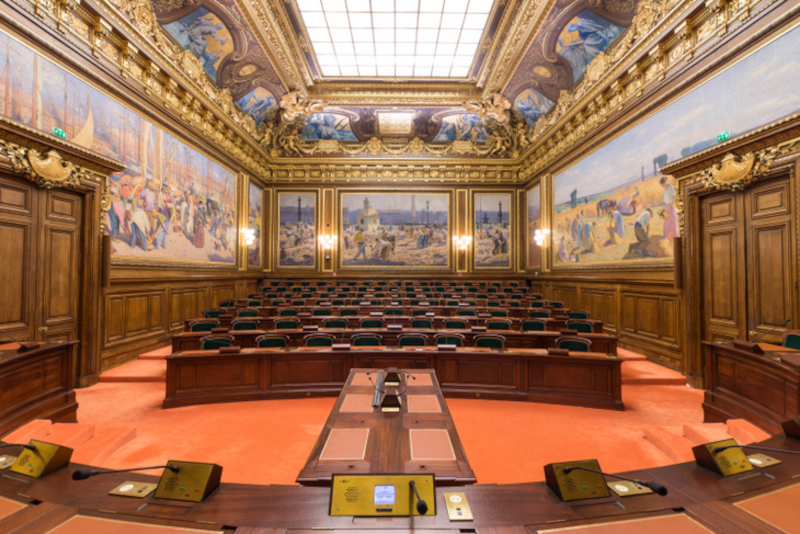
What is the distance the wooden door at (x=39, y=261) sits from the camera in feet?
16.8

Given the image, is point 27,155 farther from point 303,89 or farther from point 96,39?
point 303,89

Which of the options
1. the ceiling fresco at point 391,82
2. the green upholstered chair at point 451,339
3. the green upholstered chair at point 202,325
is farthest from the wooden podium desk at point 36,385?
the ceiling fresco at point 391,82

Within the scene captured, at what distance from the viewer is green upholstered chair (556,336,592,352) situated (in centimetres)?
573

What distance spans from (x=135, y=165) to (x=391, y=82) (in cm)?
826

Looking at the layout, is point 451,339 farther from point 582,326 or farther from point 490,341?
point 582,326

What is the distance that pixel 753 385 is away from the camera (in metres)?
3.79

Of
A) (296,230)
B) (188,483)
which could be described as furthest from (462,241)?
(188,483)

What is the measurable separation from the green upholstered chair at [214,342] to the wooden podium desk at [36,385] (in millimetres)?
1667

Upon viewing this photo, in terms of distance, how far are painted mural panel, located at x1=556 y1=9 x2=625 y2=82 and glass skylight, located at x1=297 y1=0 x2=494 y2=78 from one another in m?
2.17

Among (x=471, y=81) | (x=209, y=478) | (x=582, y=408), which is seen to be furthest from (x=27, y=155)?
(x=471, y=81)

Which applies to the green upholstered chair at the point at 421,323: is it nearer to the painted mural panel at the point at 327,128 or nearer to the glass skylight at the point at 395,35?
the glass skylight at the point at 395,35

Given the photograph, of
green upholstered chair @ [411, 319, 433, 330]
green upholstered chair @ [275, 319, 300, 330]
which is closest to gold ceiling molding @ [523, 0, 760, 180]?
green upholstered chair @ [411, 319, 433, 330]

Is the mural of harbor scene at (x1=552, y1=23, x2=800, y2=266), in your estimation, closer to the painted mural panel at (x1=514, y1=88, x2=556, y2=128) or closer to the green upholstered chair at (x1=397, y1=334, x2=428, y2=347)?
the painted mural panel at (x1=514, y1=88, x2=556, y2=128)

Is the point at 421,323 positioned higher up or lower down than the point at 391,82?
lower down
